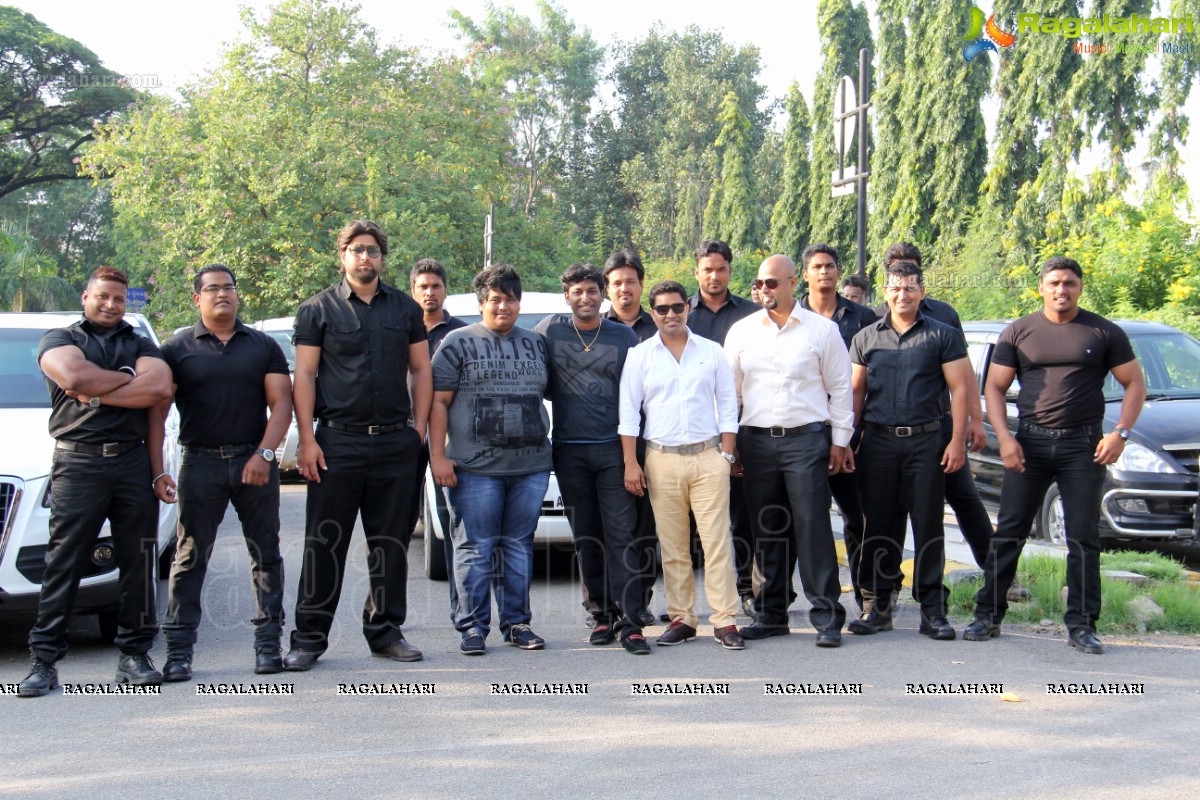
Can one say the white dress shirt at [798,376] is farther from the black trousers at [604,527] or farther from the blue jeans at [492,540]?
the blue jeans at [492,540]

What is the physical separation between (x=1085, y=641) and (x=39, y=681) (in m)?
5.27

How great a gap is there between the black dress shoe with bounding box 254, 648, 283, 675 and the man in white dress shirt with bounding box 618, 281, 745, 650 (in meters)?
2.03

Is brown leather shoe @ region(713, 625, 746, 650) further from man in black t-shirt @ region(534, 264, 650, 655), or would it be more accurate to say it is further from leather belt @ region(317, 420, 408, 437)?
leather belt @ region(317, 420, 408, 437)

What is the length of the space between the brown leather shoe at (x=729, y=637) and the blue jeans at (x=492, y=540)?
3.48 feet

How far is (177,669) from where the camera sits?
19.0 ft

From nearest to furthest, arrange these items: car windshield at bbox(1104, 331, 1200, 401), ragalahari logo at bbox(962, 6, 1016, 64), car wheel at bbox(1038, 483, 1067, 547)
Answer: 1. car wheel at bbox(1038, 483, 1067, 547)
2. car windshield at bbox(1104, 331, 1200, 401)
3. ragalahari logo at bbox(962, 6, 1016, 64)

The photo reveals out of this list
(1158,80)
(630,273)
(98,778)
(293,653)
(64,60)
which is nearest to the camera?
(98,778)

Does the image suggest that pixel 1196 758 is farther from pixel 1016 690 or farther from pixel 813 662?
pixel 813 662

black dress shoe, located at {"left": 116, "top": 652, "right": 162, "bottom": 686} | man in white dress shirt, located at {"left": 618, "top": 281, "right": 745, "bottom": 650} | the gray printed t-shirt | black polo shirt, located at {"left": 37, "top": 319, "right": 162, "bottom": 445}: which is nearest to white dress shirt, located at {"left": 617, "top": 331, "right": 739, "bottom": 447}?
man in white dress shirt, located at {"left": 618, "top": 281, "right": 745, "bottom": 650}

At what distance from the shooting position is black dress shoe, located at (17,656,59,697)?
548cm

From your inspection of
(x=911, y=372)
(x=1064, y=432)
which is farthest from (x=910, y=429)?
(x=1064, y=432)

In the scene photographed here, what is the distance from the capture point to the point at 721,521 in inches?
254

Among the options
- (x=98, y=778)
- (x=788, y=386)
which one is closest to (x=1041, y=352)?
(x=788, y=386)

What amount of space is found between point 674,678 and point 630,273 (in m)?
2.38
